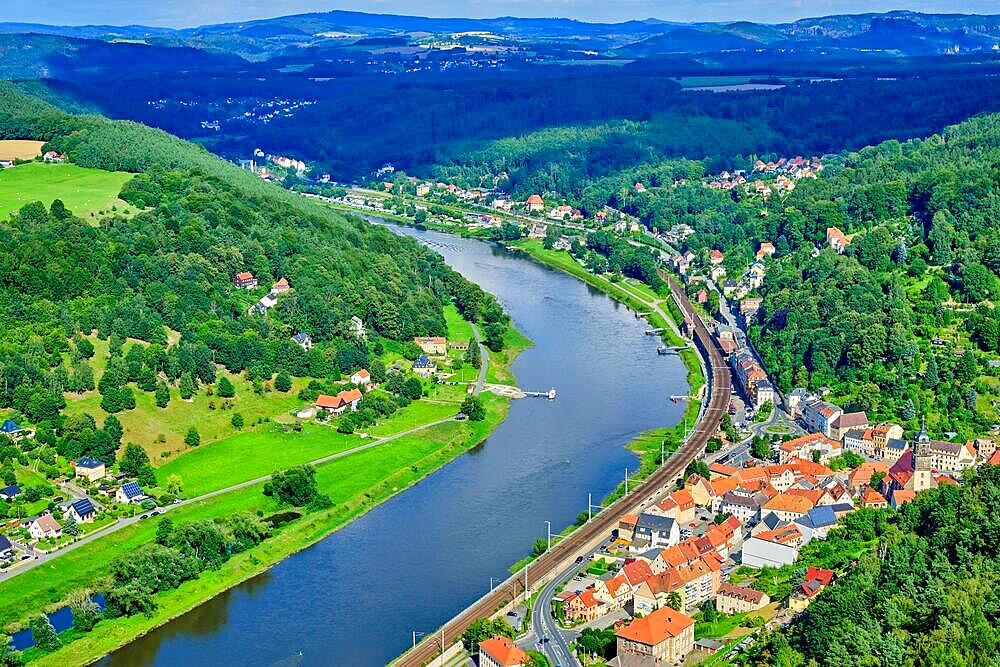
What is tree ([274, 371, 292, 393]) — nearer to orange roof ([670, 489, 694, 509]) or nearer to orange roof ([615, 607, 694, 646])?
orange roof ([670, 489, 694, 509])

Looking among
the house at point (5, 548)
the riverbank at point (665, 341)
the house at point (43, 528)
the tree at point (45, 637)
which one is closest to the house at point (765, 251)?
the riverbank at point (665, 341)

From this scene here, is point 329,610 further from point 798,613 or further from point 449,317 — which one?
point 449,317

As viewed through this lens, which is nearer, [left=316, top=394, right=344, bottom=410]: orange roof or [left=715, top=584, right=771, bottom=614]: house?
[left=715, top=584, right=771, bottom=614]: house

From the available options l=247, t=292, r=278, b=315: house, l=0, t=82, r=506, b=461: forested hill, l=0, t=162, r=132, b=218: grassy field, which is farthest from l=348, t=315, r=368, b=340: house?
l=0, t=162, r=132, b=218: grassy field

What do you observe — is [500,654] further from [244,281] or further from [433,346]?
[244,281]

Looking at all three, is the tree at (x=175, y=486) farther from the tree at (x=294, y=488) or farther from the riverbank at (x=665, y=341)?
the riverbank at (x=665, y=341)

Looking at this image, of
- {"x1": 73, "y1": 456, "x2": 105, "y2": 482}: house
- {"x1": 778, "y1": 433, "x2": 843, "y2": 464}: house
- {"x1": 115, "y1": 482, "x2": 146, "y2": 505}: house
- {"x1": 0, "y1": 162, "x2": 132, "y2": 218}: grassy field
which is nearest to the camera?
{"x1": 115, "y1": 482, "x2": 146, "y2": 505}: house

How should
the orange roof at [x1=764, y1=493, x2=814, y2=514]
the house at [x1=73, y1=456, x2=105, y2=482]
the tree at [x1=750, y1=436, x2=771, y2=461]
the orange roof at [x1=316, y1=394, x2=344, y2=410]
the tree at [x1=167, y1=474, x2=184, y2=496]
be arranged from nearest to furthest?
the orange roof at [x1=764, y1=493, x2=814, y2=514]
the tree at [x1=167, y1=474, x2=184, y2=496]
the house at [x1=73, y1=456, x2=105, y2=482]
the tree at [x1=750, y1=436, x2=771, y2=461]
the orange roof at [x1=316, y1=394, x2=344, y2=410]
